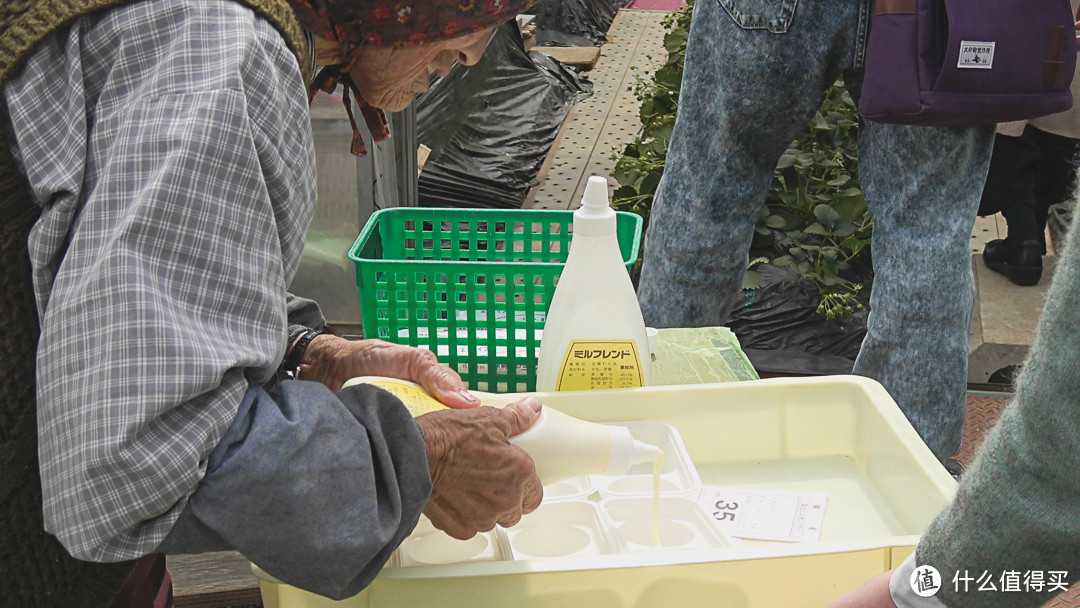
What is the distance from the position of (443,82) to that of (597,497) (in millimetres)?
3220

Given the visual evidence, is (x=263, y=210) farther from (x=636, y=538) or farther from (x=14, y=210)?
(x=636, y=538)

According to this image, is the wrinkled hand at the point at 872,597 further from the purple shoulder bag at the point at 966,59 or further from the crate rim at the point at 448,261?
the purple shoulder bag at the point at 966,59

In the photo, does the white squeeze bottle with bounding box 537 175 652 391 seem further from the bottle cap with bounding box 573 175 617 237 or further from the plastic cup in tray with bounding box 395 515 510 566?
the plastic cup in tray with bounding box 395 515 510 566

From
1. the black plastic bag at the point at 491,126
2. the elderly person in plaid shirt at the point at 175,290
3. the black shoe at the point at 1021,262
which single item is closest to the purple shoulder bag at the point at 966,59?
the elderly person in plaid shirt at the point at 175,290

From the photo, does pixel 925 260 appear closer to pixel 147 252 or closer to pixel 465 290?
pixel 465 290

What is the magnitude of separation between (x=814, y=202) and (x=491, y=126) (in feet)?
5.97

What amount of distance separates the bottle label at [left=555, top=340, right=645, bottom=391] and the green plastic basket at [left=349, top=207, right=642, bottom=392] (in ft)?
0.52

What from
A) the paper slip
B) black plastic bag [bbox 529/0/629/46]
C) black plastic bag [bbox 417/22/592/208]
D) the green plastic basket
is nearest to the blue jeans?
the green plastic basket

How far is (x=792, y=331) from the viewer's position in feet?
11.0

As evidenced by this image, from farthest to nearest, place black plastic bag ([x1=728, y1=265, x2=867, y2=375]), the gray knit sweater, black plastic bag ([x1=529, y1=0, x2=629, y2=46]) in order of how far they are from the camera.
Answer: black plastic bag ([x1=529, y1=0, x2=629, y2=46])
black plastic bag ([x1=728, y1=265, x2=867, y2=375])
the gray knit sweater

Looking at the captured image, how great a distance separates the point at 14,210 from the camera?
96cm

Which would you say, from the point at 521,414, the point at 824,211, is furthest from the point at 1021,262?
the point at 521,414

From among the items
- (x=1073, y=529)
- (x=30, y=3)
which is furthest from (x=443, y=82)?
(x=1073, y=529)

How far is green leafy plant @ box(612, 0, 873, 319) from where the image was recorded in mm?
3496
